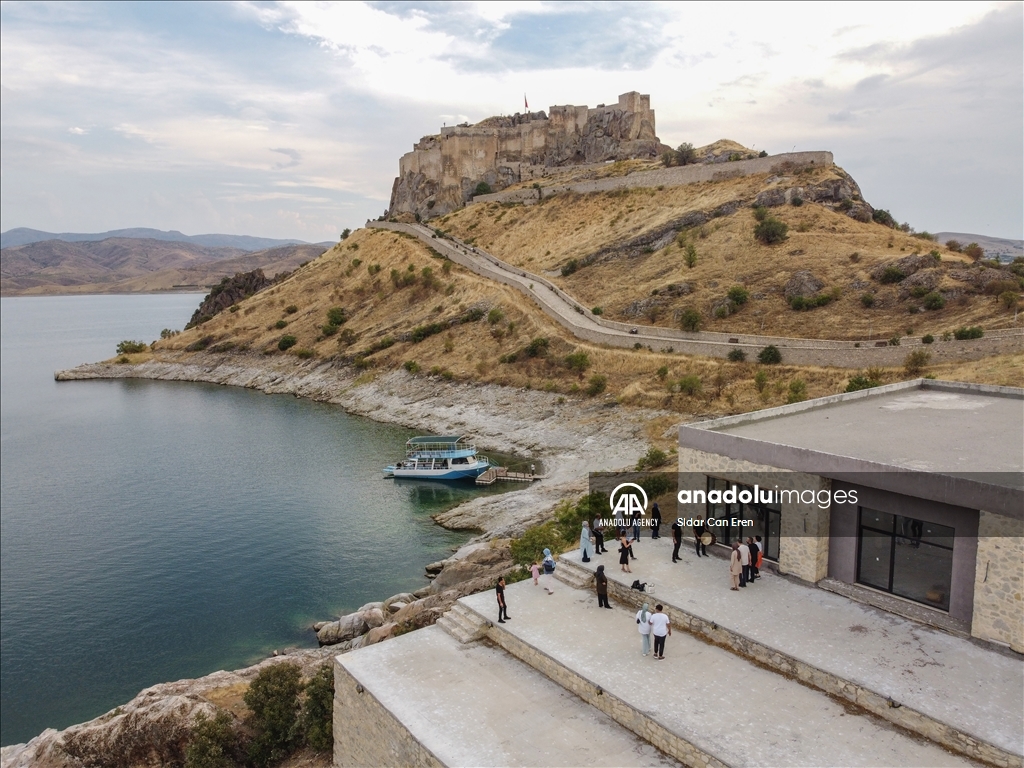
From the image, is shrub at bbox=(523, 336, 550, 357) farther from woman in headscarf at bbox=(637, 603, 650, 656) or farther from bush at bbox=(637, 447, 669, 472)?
woman in headscarf at bbox=(637, 603, 650, 656)

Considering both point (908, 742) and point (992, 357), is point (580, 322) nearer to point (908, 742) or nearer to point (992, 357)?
point (992, 357)

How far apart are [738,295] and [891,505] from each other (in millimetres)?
42751

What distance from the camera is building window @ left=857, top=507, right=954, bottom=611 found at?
13.9m

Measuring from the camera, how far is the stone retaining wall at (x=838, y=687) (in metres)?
10.5

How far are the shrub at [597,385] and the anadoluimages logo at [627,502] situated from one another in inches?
1002

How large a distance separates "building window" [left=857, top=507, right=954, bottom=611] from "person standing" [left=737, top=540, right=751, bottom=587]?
2319 millimetres

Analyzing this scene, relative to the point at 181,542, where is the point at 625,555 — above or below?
above

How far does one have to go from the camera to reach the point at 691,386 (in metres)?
45.4

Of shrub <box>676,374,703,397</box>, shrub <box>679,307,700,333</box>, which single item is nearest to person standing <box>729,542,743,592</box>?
shrub <box>676,374,703,397</box>

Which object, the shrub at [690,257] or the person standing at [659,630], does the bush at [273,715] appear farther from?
the shrub at [690,257]

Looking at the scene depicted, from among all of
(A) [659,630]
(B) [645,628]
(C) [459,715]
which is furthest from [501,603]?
(A) [659,630]

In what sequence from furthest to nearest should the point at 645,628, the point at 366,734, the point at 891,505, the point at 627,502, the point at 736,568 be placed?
the point at 627,502 → the point at 736,568 → the point at 891,505 → the point at 366,734 → the point at 645,628

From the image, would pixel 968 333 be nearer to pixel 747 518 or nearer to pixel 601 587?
pixel 747 518

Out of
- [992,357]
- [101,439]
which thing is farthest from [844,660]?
[101,439]
